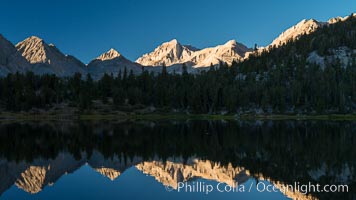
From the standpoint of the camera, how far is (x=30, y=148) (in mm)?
55156

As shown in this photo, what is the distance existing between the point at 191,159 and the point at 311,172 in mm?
15630

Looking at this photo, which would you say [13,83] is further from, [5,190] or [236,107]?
[5,190]

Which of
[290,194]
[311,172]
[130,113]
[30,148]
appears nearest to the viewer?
[290,194]

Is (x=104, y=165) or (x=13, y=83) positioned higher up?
(x=13, y=83)

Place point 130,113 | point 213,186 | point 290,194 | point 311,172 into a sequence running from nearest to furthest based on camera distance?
point 290,194
point 213,186
point 311,172
point 130,113

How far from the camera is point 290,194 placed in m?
27.5

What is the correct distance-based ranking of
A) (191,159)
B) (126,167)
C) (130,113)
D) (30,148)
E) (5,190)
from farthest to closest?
1. (130,113)
2. (30,148)
3. (191,159)
4. (126,167)
5. (5,190)

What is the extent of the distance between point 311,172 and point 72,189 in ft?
75.2

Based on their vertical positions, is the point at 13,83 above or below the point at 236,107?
above

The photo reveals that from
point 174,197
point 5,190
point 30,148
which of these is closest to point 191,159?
point 174,197

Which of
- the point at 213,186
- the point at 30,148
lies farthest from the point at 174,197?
the point at 30,148

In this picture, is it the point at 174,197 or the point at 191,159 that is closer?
the point at 174,197

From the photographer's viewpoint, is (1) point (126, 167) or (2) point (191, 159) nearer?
(1) point (126, 167)

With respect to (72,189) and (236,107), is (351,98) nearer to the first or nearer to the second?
(236,107)
